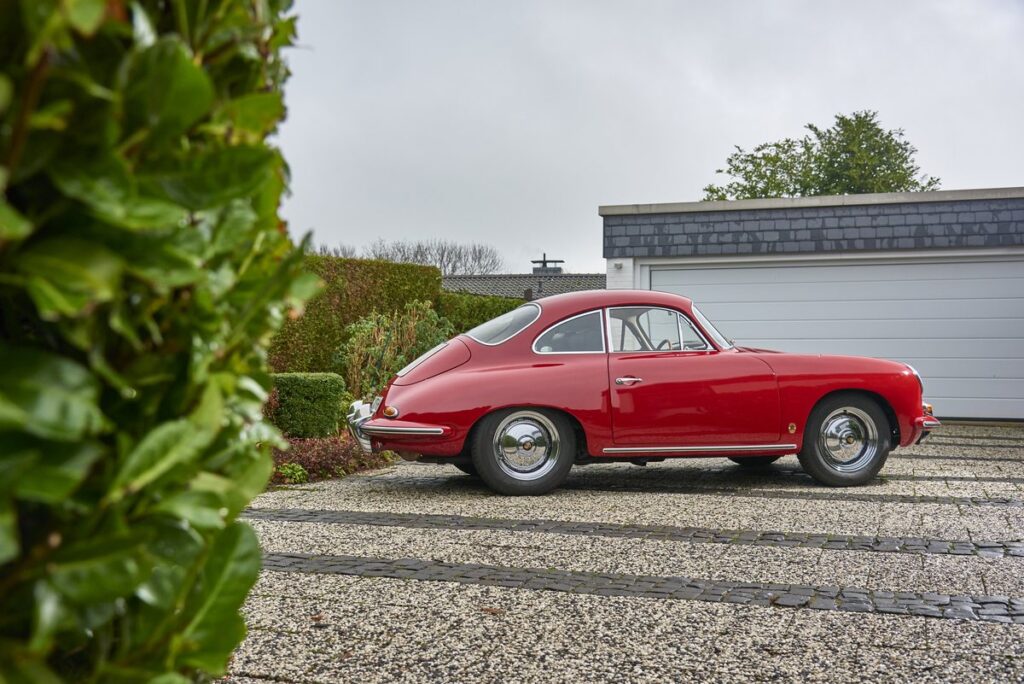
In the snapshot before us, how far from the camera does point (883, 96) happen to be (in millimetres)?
37625

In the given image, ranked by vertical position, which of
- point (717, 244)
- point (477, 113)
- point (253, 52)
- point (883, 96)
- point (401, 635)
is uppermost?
point (883, 96)

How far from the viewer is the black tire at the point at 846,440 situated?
7840 millimetres

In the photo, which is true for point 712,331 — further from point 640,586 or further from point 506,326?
point 640,586

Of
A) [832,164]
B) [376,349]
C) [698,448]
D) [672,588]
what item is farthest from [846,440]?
[832,164]

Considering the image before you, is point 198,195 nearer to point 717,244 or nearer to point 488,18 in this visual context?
point 488,18

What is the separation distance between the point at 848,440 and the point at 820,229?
740 cm

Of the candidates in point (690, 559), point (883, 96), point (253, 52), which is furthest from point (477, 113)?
point (883, 96)

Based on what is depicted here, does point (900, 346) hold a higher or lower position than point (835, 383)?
higher

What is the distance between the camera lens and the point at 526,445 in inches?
291

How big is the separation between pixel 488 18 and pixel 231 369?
623cm

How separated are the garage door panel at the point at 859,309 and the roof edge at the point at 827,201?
1290mm

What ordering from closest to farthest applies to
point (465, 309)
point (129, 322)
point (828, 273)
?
point (129, 322)
point (828, 273)
point (465, 309)

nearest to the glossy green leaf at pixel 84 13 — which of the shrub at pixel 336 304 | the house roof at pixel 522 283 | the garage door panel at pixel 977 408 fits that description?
the shrub at pixel 336 304

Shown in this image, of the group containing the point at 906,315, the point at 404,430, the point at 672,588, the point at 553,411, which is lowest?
the point at 672,588
